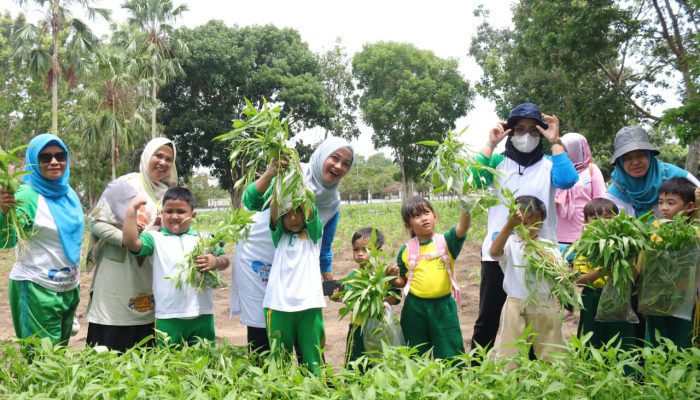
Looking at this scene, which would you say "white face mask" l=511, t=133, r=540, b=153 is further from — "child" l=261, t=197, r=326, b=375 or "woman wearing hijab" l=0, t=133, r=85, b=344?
"woman wearing hijab" l=0, t=133, r=85, b=344

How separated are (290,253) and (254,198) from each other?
1.30ft

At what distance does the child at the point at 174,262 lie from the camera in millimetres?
3246

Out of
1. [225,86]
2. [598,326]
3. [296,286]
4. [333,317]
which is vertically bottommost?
[333,317]

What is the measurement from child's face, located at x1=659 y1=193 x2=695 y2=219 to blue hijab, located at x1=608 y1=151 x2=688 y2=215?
9.6 inches

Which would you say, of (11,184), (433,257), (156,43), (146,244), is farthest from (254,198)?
(156,43)

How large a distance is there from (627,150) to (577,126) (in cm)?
943

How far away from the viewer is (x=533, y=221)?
3258 mm

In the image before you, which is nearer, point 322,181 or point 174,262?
point 322,181

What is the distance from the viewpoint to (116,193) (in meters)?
3.45

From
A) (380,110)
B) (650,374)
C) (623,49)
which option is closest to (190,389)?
(650,374)

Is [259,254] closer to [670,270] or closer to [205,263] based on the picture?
[205,263]

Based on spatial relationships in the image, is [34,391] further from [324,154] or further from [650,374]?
[650,374]

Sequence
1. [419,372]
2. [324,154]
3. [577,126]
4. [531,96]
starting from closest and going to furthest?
[419,372] → [324,154] → [577,126] → [531,96]

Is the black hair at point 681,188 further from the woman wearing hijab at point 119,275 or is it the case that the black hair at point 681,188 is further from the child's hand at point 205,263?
the woman wearing hijab at point 119,275
